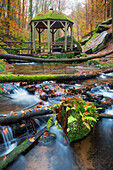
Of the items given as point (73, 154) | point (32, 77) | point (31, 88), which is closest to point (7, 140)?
point (73, 154)

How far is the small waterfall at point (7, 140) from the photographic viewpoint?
105 inches

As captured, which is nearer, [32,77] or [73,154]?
[73,154]

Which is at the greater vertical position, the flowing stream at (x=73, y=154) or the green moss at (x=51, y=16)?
the green moss at (x=51, y=16)

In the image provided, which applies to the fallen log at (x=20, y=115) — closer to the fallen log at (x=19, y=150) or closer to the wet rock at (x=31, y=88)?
the fallen log at (x=19, y=150)

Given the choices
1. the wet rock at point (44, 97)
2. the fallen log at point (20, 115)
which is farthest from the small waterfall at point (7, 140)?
the wet rock at point (44, 97)

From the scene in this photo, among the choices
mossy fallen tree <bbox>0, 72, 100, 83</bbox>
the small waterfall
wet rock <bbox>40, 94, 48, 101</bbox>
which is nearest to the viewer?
the small waterfall

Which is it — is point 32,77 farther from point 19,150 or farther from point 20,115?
point 19,150

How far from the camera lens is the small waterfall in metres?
2.67

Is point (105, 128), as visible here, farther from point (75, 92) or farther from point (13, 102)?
point (13, 102)

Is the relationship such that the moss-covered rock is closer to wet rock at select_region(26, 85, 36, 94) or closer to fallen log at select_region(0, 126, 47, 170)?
fallen log at select_region(0, 126, 47, 170)

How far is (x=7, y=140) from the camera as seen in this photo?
273 cm

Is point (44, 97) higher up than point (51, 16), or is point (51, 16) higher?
point (51, 16)

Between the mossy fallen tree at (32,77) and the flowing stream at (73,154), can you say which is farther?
the mossy fallen tree at (32,77)

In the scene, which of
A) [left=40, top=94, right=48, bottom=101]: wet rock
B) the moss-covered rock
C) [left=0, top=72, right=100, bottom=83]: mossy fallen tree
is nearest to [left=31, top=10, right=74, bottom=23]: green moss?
[left=0, top=72, right=100, bottom=83]: mossy fallen tree
